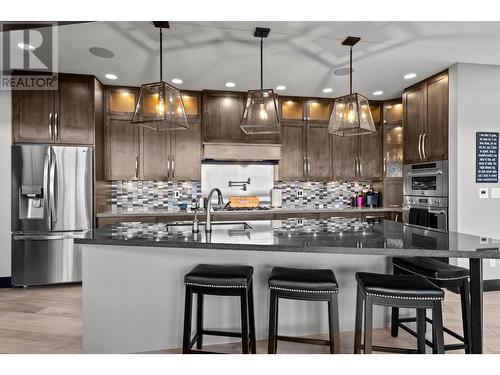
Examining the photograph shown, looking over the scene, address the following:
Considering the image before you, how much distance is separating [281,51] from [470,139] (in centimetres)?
239

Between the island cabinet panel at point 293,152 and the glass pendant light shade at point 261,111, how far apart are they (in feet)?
7.24

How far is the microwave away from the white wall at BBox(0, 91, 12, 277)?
5.13 m

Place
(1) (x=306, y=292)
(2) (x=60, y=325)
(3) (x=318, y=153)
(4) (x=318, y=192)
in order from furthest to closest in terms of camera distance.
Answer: (4) (x=318, y=192) < (3) (x=318, y=153) < (2) (x=60, y=325) < (1) (x=306, y=292)

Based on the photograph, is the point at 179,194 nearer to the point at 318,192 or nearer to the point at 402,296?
the point at 318,192

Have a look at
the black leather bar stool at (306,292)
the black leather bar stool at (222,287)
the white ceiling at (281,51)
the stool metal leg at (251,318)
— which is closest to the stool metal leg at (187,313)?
the black leather bar stool at (222,287)

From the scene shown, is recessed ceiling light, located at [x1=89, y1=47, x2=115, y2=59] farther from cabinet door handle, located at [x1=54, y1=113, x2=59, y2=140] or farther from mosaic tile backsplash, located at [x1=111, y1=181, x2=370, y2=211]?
mosaic tile backsplash, located at [x1=111, y1=181, x2=370, y2=211]

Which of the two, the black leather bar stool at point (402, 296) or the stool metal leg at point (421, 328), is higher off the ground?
the black leather bar stool at point (402, 296)

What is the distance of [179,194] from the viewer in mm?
4820

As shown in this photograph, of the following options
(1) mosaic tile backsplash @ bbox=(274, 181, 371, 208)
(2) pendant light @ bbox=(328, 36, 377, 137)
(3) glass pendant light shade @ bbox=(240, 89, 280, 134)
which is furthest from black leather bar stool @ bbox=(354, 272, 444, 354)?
(1) mosaic tile backsplash @ bbox=(274, 181, 371, 208)

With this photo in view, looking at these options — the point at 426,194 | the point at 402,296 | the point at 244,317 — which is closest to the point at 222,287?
the point at 244,317

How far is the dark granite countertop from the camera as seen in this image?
173cm

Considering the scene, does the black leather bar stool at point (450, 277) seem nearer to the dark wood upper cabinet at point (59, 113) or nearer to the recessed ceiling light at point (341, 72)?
the recessed ceiling light at point (341, 72)

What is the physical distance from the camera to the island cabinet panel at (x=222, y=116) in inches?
179
